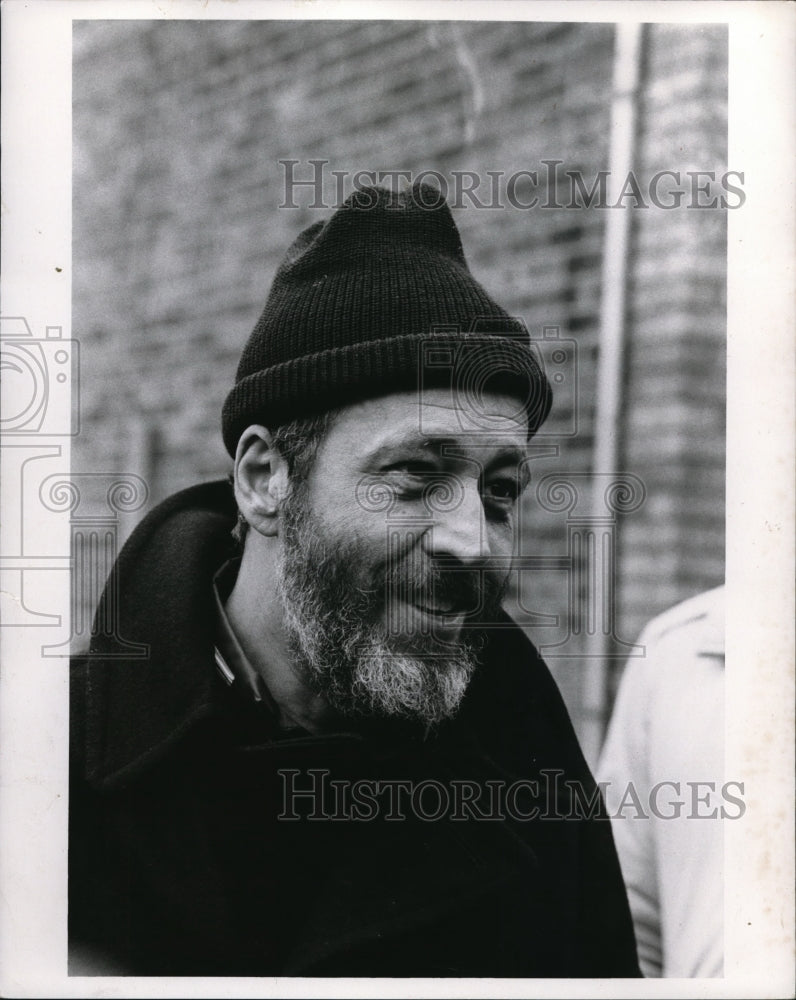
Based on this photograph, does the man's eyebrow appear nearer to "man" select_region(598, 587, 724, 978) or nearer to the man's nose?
the man's nose

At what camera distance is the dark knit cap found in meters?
1.84

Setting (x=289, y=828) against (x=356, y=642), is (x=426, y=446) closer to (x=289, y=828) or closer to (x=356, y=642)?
(x=356, y=642)

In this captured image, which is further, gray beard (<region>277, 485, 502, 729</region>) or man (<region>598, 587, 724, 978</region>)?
man (<region>598, 587, 724, 978</region>)

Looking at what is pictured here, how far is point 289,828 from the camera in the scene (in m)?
1.94

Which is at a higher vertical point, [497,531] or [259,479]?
[259,479]

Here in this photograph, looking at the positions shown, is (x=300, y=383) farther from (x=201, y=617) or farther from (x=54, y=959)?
(x=54, y=959)

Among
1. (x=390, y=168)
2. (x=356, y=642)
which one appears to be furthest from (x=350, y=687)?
(x=390, y=168)

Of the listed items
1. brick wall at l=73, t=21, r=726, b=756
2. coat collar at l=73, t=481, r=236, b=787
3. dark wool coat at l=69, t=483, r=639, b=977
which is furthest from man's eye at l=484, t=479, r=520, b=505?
coat collar at l=73, t=481, r=236, b=787

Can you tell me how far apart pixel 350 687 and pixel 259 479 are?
1.51ft

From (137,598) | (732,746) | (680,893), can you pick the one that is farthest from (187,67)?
(680,893)

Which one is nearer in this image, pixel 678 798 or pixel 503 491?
pixel 503 491

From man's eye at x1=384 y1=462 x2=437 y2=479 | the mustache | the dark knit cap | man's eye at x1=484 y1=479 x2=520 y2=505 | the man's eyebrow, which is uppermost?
the dark knit cap

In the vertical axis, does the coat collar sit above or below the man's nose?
below

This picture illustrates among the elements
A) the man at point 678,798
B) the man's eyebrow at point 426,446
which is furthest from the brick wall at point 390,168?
the man's eyebrow at point 426,446
